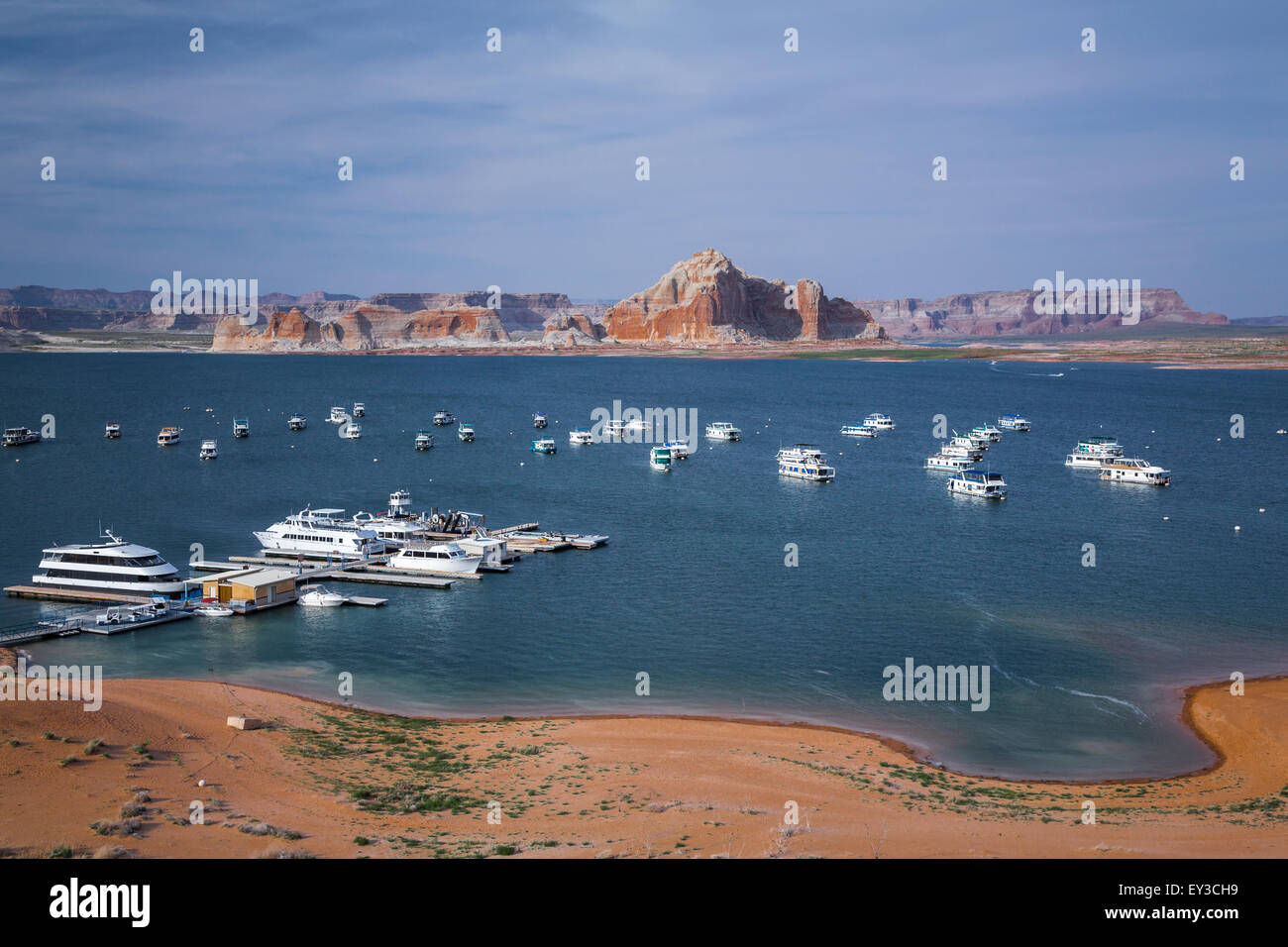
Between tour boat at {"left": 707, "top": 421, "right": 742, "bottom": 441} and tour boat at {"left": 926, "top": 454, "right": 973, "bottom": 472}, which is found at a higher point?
tour boat at {"left": 707, "top": 421, "right": 742, "bottom": 441}

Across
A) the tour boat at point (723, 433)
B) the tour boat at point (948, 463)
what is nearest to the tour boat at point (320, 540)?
the tour boat at point (948, 463)

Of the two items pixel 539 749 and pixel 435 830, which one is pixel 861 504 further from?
pixel 435 830

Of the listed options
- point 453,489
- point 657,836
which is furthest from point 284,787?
point 453,489

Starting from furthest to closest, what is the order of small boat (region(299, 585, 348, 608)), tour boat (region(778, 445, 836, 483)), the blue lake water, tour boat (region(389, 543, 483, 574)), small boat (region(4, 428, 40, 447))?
small boat (region(4, 428, 40, 447)) < tour boat (region(778, 445, 836, 483)) < tour boat (region(389, 543, 483, 574)) < small boat (region(299, 585, 348, 608)) < the blue lake water

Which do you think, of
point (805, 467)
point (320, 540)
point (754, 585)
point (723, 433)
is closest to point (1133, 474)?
point (805, 467)

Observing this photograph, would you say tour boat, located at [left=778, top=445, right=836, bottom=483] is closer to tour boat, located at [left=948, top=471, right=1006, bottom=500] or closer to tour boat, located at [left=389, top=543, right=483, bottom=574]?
tour boat, located at [left=948, top=471, right=1006, bottom=500]

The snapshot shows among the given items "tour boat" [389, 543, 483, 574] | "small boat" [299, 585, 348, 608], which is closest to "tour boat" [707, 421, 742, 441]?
"tour boat" [389, 543, 483, 574]

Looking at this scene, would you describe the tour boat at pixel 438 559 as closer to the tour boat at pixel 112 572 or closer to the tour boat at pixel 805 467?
the tour boat at pixel 112 572
